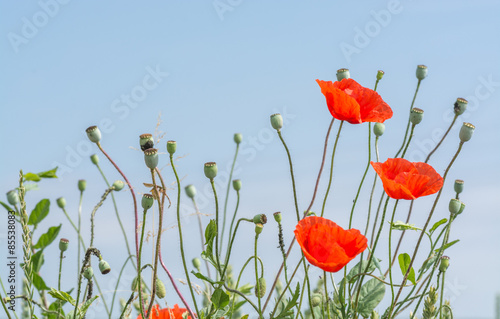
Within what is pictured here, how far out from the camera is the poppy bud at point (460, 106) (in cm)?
235

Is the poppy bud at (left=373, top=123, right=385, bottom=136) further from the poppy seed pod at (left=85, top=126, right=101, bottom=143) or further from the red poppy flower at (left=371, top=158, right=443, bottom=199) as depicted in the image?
the poppy seed pod at (left=85, top=126, right=101, bottom=143)

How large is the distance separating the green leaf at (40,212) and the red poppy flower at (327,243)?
141 cm

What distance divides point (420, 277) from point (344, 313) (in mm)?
317

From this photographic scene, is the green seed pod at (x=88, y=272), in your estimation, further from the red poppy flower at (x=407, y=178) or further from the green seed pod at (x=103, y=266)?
the red poppy flower at (x=407, y=178)

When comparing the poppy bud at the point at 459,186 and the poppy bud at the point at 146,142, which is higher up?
the poppy bud at the point at 459,186

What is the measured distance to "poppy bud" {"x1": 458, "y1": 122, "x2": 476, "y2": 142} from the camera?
7.05ft

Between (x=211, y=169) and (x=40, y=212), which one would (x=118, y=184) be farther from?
(x=40, y=212)

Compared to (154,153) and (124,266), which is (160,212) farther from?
(124,266)

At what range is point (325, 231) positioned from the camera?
69.7 inches

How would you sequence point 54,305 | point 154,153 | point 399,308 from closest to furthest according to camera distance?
1. point 154,153
2. point 399,308
3. point 54,305

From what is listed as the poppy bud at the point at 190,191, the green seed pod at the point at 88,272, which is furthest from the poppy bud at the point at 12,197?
the green seed pod at the point at 88,272

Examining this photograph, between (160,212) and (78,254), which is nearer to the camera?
(160,212)

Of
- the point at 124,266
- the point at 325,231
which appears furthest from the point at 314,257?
the point at 124,266

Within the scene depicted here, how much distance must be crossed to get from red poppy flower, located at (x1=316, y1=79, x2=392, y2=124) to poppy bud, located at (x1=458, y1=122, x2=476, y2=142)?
268 mm
